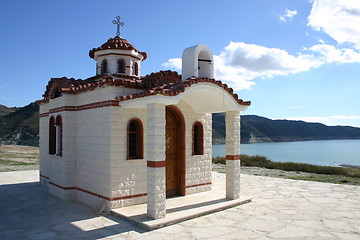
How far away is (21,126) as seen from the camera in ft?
183

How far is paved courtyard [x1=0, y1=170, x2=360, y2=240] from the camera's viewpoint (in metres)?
6.12

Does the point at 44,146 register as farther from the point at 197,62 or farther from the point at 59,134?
the point at 197,62

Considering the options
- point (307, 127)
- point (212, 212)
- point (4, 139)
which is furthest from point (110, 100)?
point (307, 127)

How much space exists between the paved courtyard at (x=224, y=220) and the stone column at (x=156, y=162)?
563 mm

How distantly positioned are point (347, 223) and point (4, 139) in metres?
57.0

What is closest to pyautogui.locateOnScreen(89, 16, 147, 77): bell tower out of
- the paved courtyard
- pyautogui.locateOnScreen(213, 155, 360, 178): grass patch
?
the paved courtyard

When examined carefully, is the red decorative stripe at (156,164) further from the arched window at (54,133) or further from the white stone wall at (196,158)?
the arched window at (54,133)

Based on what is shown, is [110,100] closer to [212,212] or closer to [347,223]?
[212,212]

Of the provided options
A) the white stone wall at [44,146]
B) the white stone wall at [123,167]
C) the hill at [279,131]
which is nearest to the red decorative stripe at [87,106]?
the white stone wall at [123,167]

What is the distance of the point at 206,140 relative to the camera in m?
10.2

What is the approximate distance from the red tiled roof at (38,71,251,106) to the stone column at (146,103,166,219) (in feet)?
1.62

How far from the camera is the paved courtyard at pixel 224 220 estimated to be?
612cm

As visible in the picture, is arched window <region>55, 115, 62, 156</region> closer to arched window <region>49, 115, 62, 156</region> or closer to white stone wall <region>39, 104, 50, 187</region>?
arched window <region>49, 115, 62, 156</region>

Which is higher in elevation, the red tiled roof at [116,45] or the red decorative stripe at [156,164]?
the red tiled roof at [116,45]
